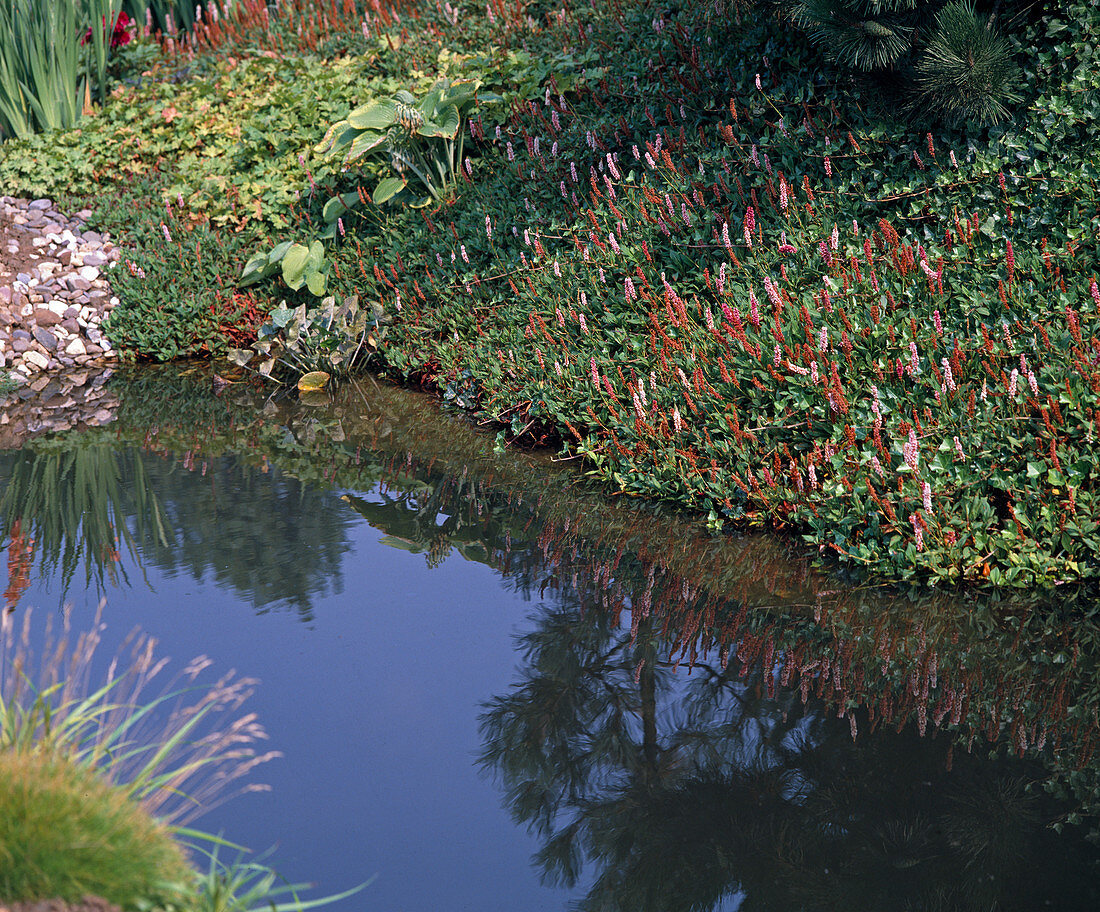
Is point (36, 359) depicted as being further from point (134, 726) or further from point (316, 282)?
A: point (134, 726)

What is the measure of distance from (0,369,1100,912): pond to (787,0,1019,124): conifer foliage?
282cm

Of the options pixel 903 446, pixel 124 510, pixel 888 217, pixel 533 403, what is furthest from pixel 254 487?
pixel 888 217

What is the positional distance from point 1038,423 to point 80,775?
3.68m

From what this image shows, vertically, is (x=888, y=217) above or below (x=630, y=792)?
above

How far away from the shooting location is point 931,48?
17.3ft

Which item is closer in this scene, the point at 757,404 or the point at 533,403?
the point at 757,404

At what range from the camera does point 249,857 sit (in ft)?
8.87

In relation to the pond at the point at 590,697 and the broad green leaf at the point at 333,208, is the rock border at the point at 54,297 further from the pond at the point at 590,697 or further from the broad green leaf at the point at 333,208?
the pond at the point at 590,697

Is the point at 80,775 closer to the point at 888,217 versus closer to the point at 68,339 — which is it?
the point at 888,217

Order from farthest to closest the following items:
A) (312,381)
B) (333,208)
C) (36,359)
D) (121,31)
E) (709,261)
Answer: (121,31), (333,208), (36,359), (312,381), (709,261)

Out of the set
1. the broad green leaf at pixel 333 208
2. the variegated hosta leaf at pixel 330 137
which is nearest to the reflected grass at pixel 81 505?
the broad green leaf at pixel 333 208

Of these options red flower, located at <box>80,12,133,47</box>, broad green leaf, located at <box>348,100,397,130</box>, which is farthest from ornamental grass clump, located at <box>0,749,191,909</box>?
red flower, located at <box>80,12,133,47</box>

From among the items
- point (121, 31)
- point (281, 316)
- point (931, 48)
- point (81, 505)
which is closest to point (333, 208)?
point (281, 316)

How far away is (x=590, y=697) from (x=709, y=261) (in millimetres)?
3241
